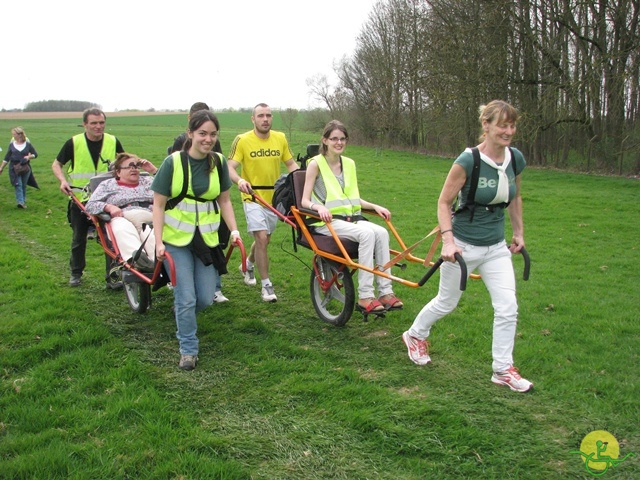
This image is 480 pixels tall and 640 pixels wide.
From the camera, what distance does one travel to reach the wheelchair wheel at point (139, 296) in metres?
5.99

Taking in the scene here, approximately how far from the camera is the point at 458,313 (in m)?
6.22

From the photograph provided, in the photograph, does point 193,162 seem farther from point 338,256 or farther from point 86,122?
point 86,122

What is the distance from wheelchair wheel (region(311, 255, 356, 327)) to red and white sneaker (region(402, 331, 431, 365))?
79cm

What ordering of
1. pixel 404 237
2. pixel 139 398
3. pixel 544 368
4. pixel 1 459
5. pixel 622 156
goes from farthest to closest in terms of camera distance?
pixel 622 156
pixel 404 237
pixel 544 368
pixel 139 398
pixel 1 459

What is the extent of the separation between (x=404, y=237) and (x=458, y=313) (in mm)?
4306

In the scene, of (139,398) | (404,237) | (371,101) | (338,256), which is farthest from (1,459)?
(371,101)

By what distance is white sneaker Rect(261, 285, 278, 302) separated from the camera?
21.9 feet

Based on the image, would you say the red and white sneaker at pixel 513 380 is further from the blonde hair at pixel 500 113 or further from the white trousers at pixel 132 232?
the white trousers at pixel 132 232

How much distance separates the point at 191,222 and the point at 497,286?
8.23 ft

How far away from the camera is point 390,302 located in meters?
5.34

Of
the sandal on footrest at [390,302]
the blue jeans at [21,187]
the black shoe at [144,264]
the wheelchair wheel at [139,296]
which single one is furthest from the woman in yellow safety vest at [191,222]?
the blue jeans at [21,187]

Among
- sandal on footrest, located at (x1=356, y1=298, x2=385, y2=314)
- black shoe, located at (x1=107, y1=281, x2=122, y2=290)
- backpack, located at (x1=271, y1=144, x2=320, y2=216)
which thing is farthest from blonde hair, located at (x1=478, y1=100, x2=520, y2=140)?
black shoe, located at (x1=107, y1=281, x2=122, y2=290)

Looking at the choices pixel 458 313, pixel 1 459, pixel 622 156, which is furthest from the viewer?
pixel 622 156

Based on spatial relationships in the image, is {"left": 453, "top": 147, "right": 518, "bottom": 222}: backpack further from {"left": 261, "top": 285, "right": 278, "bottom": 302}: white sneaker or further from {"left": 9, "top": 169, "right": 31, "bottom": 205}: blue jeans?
{"left": 9, "top": 169, "right": 31, "bottom": 205}: blue jeans
